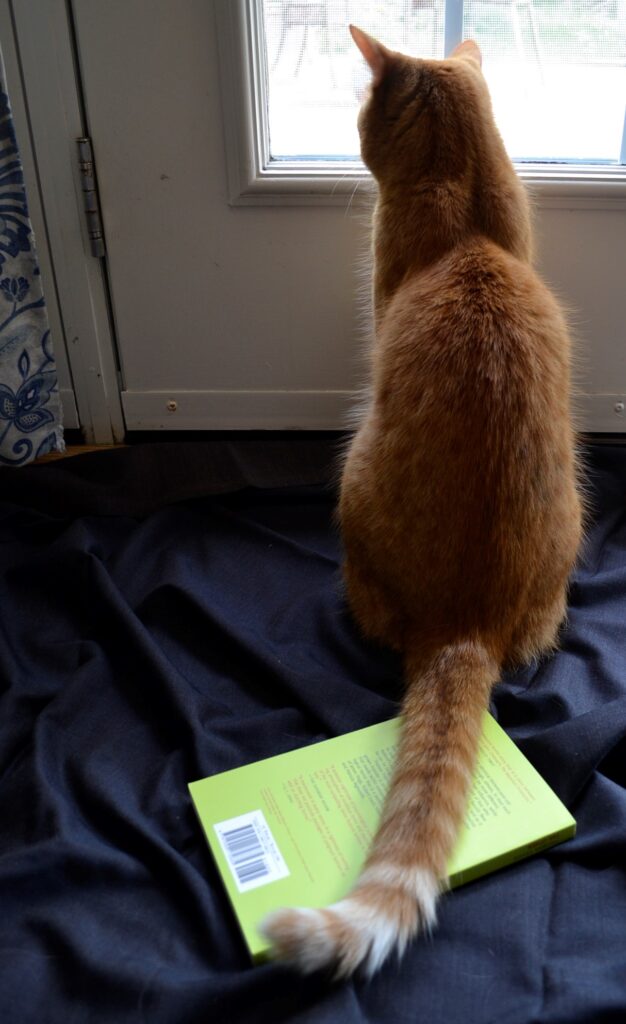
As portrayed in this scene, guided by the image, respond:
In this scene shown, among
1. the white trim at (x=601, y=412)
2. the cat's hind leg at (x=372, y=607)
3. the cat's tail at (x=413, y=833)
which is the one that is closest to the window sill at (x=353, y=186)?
the white trim at (x=601, y=412)

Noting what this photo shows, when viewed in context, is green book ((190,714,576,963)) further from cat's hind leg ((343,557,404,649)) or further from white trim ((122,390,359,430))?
white trim ((122,390,359,430))

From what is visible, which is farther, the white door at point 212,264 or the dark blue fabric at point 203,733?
the white door at point 212,264

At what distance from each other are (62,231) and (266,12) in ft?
1.69

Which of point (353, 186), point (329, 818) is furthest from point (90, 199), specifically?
point (329, 818)

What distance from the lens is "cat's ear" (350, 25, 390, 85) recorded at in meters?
1.15

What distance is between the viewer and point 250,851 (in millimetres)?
Answer: 922

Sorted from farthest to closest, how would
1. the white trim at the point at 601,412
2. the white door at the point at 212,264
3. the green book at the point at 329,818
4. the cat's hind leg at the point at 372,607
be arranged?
1. the white trim at the point at 601,412
2. the white door at the point at 212,264
3. the cat's hind leg at the point at 372,607
4. the green book at the point at 329,818

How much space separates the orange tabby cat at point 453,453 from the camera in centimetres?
99

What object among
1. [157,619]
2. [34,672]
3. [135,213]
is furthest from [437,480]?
[135,213]

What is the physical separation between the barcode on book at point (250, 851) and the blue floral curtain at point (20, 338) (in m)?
0.87

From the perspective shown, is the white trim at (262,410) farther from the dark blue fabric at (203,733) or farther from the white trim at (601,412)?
the dark blue fabric at (203,733)

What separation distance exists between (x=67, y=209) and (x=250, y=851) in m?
1.15

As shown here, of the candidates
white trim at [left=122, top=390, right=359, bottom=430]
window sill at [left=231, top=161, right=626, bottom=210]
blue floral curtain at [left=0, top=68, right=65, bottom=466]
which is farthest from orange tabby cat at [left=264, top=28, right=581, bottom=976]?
blue floral curtain at [left=0, top=68, right=65, bottom=466]

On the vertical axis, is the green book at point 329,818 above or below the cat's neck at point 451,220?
below
